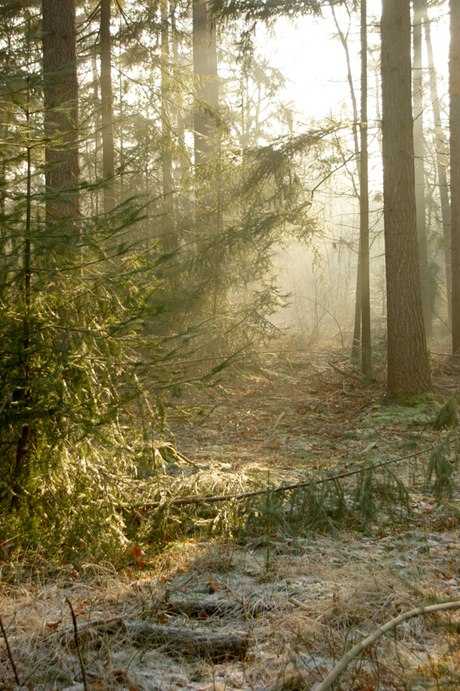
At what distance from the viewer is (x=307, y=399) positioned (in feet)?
32.0

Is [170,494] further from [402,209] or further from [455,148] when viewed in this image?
[455,148]

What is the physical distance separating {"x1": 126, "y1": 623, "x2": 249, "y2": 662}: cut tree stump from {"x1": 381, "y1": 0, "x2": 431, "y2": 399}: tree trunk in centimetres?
663

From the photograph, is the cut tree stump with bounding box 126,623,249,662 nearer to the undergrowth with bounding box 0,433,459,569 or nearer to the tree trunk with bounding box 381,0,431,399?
the undergrowth with bounding box 0,433,459,569

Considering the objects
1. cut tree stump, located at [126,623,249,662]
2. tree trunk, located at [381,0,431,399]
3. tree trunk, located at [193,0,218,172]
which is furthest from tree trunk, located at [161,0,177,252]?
cut tree stump, located at [126,623,249,662]

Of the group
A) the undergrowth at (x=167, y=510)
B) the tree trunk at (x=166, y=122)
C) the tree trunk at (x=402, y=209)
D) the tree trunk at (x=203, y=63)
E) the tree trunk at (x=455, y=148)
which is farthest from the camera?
the tree trunk at (x=203, y=63)

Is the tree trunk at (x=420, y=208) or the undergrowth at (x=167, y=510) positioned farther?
the tree trunk at (x=420, y=208)

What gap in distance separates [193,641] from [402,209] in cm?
770

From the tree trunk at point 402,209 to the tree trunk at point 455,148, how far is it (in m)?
2.60

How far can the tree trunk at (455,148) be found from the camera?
10.3 metres

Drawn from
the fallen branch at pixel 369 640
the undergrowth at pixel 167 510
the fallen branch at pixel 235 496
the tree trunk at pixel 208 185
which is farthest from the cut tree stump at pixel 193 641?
the tree trunk at pixel 208 185

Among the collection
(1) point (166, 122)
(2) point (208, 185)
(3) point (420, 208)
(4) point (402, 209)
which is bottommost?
(4) point (402, 209)

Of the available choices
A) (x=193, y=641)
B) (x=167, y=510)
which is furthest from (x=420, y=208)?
(x=193, y=641)

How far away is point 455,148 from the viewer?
10.8 meters

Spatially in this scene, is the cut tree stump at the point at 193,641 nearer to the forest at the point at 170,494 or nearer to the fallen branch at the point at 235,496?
the forest at the point at 170,494
